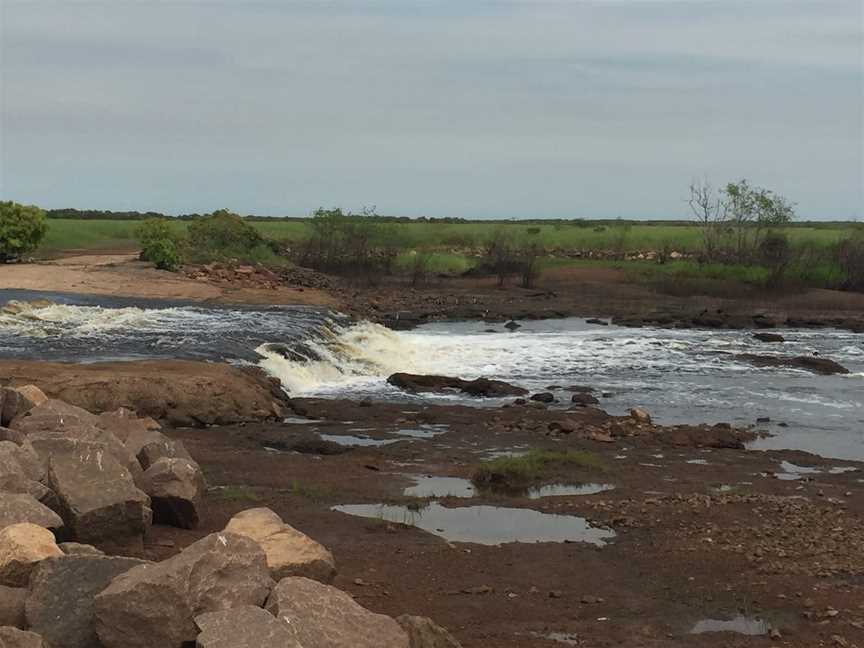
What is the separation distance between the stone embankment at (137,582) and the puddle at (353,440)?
27.0 feet

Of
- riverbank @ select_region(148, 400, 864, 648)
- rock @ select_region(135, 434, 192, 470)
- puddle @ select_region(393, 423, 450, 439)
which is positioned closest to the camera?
riverbank @ select_region(148, 400, 864, 648)

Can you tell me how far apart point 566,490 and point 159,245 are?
103 ft

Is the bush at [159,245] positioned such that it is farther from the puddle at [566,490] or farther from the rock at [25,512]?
the rock at [25,512]

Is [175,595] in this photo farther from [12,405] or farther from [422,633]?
[12,405]

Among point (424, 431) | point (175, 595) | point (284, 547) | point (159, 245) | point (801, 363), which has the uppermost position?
point (159, 245)

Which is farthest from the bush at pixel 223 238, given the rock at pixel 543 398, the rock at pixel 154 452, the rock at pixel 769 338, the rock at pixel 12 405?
the rock at pixel 154 452

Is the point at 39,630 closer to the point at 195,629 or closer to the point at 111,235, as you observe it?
the point at 195,629

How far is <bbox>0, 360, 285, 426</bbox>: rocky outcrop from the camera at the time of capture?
16938 millimetres

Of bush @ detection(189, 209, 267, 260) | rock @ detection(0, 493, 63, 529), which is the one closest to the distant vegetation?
bush @ detection(189, 209, 267, 260)

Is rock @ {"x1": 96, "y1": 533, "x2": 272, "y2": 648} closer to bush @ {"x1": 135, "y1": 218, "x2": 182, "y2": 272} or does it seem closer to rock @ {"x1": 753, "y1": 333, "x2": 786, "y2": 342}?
rock @ {"x1": 753, "y1": 333, "x2": 786, "y2": 342}

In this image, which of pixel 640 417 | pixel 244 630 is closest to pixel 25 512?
pixel 244 630

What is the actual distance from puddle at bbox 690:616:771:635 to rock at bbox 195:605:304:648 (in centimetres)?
399

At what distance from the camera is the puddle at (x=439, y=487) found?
12891mm

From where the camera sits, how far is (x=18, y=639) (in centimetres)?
540
